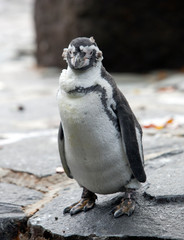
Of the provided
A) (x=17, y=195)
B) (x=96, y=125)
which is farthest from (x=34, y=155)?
(x=96, y=125)

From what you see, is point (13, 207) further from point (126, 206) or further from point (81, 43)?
point (81, 43)

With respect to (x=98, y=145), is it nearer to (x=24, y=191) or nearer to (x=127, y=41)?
(x=24, y=191)

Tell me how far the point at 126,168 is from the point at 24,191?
804 millimetres

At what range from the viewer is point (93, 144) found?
2018mm

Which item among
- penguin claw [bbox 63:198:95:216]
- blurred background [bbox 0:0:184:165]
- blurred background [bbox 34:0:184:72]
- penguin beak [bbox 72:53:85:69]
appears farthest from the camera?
blurred background [bbox 34:0:184:72]

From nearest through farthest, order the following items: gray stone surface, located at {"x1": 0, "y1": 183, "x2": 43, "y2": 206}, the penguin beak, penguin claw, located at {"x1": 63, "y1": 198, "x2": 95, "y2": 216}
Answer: the penguin beak
penguin claw, located at {"x1": 63, "y1": 198, "x2": 95, "y2": 216}
gray stone surface, located at {"x1": 0, "y1": 183, "x2": 43, "y2": 206}

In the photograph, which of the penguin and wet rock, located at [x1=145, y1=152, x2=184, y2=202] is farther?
wet rock, located at [x1=145, y1=152, x2=184, y2=202]

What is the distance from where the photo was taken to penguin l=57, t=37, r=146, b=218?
1980 mm

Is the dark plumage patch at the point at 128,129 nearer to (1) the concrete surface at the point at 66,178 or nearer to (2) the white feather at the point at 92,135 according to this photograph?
(2) the white feather at the point at 92,135

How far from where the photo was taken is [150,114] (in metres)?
4.20

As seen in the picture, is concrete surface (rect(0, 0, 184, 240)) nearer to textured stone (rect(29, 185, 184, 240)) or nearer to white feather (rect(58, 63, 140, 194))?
textured stone (rect(29, 185, 184, 240))

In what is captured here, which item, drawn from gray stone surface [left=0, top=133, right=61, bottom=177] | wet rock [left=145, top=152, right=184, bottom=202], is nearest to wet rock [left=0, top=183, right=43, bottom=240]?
gray stone surface [left=0, top=133, right=61, bottom=177]

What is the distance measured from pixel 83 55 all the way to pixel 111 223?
0.71 m

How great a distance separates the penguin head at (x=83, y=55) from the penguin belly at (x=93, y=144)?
0.40ft
